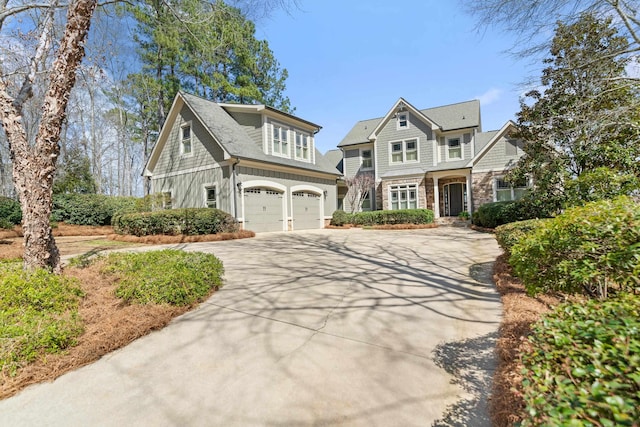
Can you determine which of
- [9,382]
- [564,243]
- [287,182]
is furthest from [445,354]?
[287,182]

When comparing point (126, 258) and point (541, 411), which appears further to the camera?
point (126, 258)

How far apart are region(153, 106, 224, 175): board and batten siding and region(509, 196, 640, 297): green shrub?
13135 millimetres

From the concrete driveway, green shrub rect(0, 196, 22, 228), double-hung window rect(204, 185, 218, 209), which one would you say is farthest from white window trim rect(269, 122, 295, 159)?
the concrete driveway

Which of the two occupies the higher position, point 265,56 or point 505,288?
point 265,56

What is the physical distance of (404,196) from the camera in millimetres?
→ 20031

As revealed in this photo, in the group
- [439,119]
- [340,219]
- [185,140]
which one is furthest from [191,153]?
[439,119]

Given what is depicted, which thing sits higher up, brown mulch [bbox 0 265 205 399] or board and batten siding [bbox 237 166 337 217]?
board and batten siding [bbox 237 166 337 217]

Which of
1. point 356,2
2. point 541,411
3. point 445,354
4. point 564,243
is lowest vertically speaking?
point 445,354

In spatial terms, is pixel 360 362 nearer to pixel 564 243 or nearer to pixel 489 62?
pixel 564 243

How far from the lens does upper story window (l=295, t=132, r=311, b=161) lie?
17.7 meters

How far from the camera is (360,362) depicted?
2656mm

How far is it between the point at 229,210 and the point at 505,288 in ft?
38.2

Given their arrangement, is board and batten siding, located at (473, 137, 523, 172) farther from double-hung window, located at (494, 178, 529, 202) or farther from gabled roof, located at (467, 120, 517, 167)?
double-hung window, located at (494, 178, 529, 202)

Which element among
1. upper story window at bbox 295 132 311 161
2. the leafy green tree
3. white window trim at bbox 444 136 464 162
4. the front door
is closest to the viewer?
the leafy green tree
